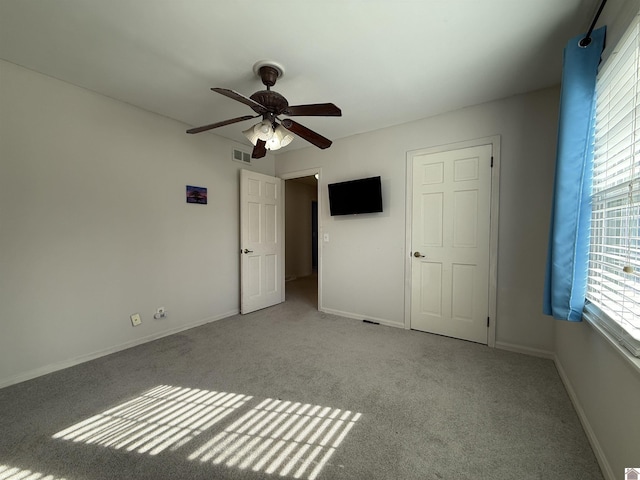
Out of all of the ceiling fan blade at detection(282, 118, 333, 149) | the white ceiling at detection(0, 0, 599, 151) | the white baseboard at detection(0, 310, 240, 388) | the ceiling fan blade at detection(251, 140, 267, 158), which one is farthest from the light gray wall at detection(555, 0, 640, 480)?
the white baseboard at detection(0, 310, 240, 388)

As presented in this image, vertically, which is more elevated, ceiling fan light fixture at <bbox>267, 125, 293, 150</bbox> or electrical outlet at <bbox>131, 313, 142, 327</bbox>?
ceiling fan light fixture at <bbox>267, 125, 293, 150</bbox>

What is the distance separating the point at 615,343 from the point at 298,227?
5730 millimetres

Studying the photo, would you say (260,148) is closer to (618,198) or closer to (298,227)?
(618,198)

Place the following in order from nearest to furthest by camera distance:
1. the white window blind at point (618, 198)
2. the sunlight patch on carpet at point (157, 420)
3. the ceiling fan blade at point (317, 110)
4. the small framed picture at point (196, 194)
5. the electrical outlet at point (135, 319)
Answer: the white window blind at point (618, 198) < the sunlight patch on carpet at point (157, 420) < the ceiling fan blade at point (317, 110) < the electrical outlet at point (135, 319) < the small framed picture at point (196, 194)

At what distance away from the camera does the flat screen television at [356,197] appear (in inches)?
123

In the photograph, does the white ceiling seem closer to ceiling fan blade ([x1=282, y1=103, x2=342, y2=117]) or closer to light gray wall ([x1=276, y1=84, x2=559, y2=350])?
light gray wall ([x1=276, y1=84, x2=559, y2=350])

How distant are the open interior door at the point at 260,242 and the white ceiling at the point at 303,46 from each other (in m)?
1.36

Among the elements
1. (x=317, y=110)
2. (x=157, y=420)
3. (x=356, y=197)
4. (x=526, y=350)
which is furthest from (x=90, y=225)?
(x=526, y=350)

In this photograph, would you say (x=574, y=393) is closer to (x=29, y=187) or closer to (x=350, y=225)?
(x=350, y=225)

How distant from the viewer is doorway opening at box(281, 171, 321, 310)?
6.11 metres

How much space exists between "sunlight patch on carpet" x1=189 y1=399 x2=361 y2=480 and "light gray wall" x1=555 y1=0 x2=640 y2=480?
47.5 inches

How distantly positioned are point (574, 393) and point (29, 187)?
14.2 ft

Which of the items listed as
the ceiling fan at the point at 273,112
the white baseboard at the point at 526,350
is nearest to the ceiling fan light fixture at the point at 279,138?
the ceiling fan at the point at 273,112

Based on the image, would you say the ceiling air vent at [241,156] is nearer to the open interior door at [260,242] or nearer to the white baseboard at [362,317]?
the open interior door at [260,242]
